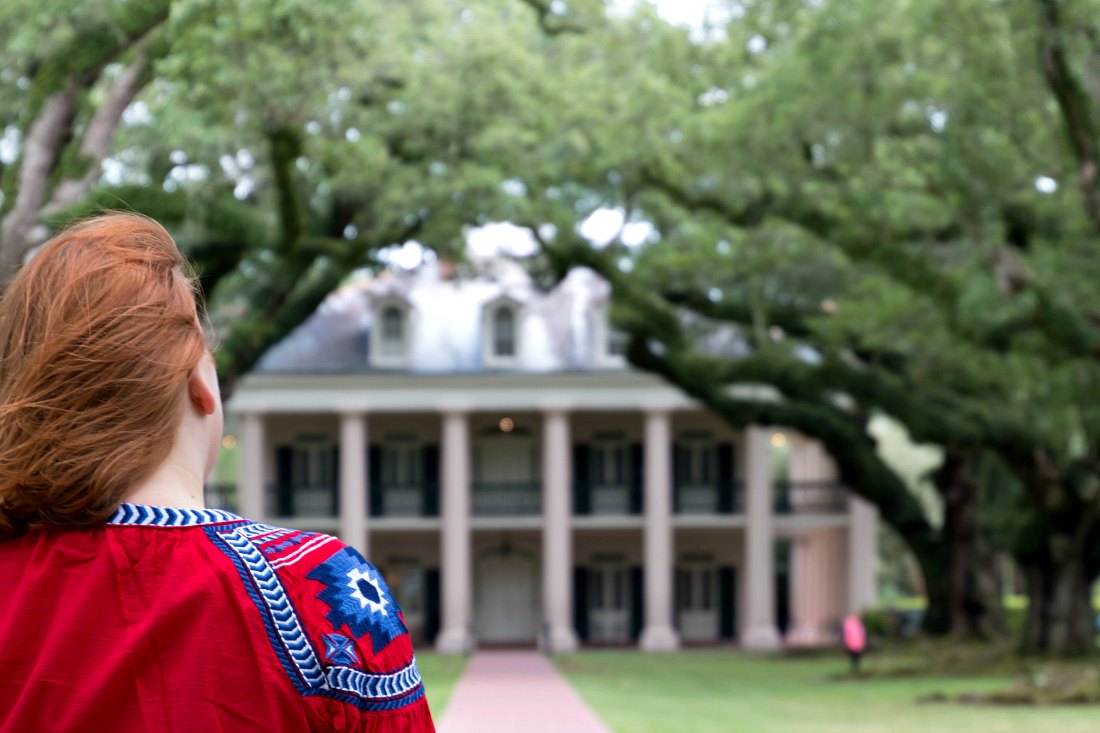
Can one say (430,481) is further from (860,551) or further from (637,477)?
(860,551)

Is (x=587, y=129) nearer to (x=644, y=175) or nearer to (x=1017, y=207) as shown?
(x=644, y=175)

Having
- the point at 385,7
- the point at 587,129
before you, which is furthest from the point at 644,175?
the point at 385,7

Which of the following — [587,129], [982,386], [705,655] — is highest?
[587,129]

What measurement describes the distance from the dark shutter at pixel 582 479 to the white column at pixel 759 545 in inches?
145

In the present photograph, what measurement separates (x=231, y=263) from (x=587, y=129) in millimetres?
4859

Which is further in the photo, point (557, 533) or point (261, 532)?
point (557, 533)

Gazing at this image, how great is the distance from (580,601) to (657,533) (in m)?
2.99

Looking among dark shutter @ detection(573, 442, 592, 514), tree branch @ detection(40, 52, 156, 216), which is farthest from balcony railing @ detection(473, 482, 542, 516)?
tree branch @ detection(40, 52, 156, 216)

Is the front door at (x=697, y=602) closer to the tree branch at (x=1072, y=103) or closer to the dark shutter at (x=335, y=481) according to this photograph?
the dark shutter at (x=335, y=481)

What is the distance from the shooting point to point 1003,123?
15.7 m

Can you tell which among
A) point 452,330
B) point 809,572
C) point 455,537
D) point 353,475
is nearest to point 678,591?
point 809,572

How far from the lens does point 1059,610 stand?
79.5ft

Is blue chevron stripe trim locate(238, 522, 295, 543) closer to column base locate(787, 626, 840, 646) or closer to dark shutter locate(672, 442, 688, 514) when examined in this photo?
dark shutter locate(672, 442, 688, 514)

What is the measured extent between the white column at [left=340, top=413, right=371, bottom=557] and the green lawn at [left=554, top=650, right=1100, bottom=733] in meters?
5.76
